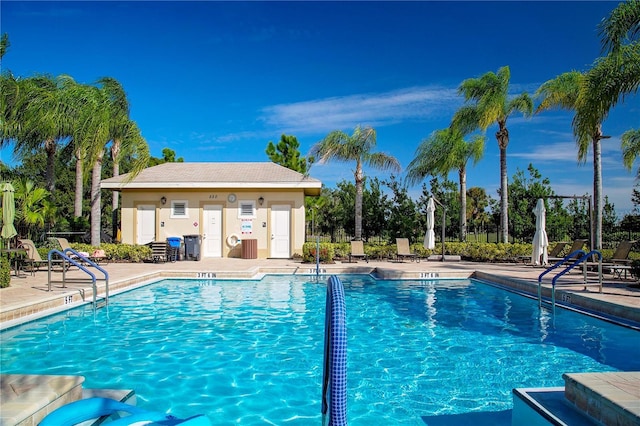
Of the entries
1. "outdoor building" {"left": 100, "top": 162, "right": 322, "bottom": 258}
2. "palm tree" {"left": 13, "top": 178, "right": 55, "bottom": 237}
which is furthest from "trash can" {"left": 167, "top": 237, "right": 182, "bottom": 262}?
"palm tree" {"left": 13, "top": 178, "right": 55, "bottom": 237}

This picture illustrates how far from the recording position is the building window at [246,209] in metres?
19.5

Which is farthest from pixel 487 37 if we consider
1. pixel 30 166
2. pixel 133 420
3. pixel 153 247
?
pixel 30 166

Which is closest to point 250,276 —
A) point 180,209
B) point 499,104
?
point 180,209

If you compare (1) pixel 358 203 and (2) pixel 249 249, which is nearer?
(2) pixel 249 249

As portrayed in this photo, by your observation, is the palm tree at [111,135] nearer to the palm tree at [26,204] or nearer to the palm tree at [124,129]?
the palm tree at [124,129]

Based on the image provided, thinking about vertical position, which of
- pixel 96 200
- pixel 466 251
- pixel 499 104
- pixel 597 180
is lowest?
pixel 466 251

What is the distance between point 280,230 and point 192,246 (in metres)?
3.84

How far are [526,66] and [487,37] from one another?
3.17m

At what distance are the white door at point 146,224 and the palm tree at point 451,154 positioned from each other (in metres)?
14.5

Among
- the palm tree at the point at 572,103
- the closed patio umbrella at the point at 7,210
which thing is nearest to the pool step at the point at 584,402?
the closed patio umbrella at the point at 7,210

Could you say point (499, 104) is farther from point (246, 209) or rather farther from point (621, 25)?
point (246, 209)

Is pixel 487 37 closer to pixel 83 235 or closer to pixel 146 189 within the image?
pixel 146 189

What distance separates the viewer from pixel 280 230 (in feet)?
63.7

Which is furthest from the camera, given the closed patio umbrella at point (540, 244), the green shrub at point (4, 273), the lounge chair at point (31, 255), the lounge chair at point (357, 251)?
the lounge chair at point (357, 251)
